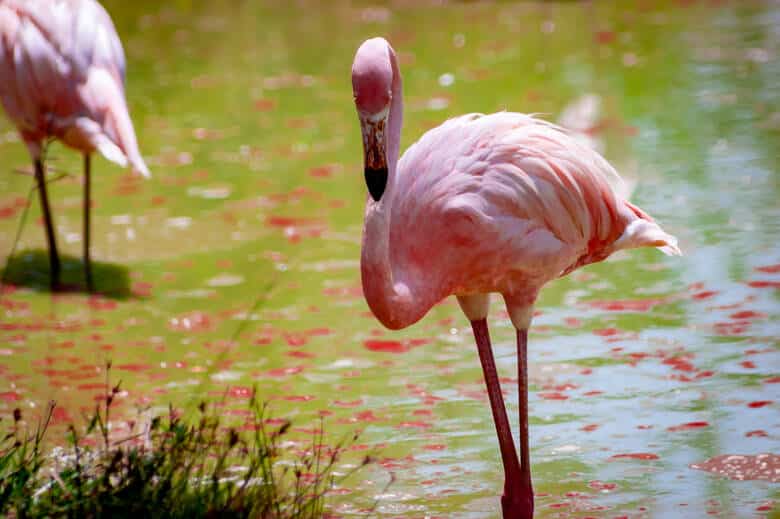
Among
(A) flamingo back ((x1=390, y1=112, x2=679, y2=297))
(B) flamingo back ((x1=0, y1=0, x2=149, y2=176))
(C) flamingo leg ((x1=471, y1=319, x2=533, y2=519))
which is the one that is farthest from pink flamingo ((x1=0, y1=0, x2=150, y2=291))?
(C) flamingo leg ((x1=471, y1=319, x2=533, y2=519))

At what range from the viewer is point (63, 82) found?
22.7ft

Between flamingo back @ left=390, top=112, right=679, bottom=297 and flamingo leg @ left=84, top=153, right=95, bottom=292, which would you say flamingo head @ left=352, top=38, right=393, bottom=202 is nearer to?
flamingo back @ left=390, top=112, right=679, bottom=297

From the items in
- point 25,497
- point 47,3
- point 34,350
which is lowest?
point 34,350

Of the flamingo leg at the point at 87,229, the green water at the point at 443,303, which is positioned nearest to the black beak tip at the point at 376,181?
the green water at the point at 443,303

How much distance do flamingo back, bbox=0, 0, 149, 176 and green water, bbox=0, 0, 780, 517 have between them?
455mm

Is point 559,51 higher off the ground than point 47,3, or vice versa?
point 47,3

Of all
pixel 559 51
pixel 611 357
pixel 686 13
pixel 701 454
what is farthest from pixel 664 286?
pixel 686 13

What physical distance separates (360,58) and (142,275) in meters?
3.66

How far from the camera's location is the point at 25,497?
3412mm

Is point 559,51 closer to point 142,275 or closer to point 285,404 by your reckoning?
point 142,275

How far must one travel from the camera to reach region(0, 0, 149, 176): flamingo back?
684 cm

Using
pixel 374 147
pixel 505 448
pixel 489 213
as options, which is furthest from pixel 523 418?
pixel 374 147

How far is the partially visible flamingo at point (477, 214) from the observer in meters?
3.92

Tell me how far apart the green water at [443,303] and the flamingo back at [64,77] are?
455 mm
